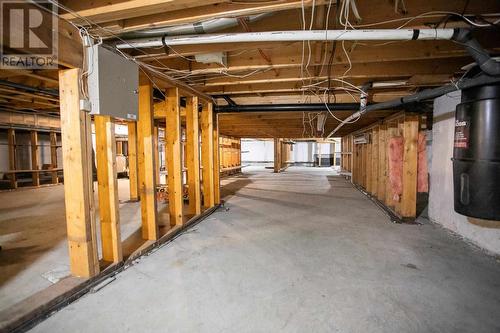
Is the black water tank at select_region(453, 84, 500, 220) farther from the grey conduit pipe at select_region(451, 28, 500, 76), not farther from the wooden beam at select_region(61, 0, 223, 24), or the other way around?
the wooden beam at select_region(61, 0, 223, 24)

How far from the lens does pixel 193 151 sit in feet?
10.7

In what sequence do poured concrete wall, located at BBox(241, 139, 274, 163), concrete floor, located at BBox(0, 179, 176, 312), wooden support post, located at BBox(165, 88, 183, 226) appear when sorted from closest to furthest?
1. concrete floor, located at BBox(0, 179, 176, 312)
2. wooden support post, located at BBox(165, 88, 183, 226)
3. poured concrete wall, located at BBox(241, 139, 274, 163)

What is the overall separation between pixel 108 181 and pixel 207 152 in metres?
2.03

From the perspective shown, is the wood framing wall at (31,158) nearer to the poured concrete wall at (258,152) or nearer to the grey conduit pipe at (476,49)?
the grey conduit pipe at (476,49)

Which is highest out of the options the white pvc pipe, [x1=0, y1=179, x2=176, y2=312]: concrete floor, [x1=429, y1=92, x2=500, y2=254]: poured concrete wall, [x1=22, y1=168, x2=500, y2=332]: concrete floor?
the white pvc pipe

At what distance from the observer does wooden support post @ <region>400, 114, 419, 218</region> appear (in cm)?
325

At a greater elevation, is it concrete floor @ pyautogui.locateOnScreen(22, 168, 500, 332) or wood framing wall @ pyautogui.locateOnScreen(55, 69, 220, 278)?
wood framing wall @ pyautogui.locateOnScreen(55, 69, 220, 278)

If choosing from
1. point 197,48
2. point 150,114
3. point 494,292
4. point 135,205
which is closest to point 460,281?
point 494,292

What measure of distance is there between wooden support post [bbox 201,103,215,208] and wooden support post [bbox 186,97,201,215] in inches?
19.0

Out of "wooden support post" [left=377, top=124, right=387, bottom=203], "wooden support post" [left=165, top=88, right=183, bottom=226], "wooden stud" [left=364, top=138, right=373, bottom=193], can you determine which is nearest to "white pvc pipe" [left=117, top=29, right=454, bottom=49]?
"wooden support post" [left=165, top=88, right=183, bottom=226]

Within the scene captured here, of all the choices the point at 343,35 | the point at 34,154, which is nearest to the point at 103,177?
the point at 343,35

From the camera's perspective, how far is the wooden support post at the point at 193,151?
322cm

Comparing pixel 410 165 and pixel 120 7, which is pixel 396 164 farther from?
pixel 120 7

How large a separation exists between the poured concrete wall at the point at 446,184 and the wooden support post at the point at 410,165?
219 millimetres
